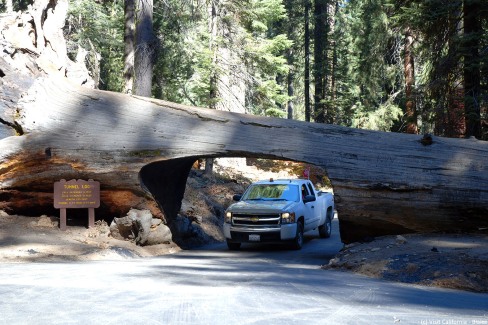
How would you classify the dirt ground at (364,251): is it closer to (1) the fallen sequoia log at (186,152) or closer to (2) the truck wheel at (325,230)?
(1) the fallen sequoia log at (186,152)

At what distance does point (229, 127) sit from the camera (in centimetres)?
1437

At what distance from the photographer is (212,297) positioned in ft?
23.2

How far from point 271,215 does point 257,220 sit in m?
0.42

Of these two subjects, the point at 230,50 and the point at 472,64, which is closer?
the point at 472,64

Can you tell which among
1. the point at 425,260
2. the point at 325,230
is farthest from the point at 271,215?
the point at 425,260

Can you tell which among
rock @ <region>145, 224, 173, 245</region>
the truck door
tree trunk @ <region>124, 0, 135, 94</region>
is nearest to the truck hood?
the truck door

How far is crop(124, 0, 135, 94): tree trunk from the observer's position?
22.6 meters

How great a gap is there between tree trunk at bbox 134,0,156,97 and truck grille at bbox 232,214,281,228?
7.22m

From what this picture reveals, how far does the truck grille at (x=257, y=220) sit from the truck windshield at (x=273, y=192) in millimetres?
1417

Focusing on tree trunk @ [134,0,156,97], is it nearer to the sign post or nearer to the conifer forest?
the conifer forest

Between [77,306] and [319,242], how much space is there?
12875 millimetres

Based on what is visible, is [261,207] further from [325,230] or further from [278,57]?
[278,57]

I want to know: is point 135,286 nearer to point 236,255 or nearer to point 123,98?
point 236,255

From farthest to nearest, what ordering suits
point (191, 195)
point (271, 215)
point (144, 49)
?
point (191, 195) < point (144, 49) < point (271, 215)
